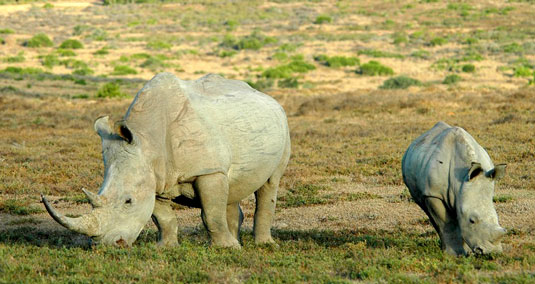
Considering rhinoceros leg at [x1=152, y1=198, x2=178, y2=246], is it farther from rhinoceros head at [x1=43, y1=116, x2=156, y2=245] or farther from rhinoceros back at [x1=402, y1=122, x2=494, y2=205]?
rhinoceros back at [x1=402, y1=122, x2=494, y2=205]

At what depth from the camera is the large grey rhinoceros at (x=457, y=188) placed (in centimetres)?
738

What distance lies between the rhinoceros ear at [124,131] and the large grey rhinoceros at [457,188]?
309 centimetres

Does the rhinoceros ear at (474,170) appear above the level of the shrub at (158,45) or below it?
above

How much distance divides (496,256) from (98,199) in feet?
12.9

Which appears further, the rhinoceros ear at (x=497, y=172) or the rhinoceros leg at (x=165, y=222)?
the rhinoceros leg at (x=165, y=222)

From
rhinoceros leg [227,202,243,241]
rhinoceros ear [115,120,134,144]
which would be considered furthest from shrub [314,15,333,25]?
rhinoceros ear [115,120,134,144]

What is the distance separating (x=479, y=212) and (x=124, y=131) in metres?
3.58

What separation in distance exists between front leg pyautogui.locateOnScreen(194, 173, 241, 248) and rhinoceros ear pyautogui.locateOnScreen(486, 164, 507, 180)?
106 inches

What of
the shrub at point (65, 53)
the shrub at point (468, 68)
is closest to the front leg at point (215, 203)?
the shrub at point (468, 68)

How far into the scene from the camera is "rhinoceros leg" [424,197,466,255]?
7715 mm

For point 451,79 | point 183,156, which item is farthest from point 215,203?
point 451,79

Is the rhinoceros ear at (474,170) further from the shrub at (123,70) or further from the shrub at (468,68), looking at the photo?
the shrub at (123,70)

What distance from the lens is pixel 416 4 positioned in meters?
80.3

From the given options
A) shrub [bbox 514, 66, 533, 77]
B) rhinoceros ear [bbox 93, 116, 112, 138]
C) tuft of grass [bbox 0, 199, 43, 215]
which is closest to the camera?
rhinoceros ear [bbox 93, 116, 112, 138]
